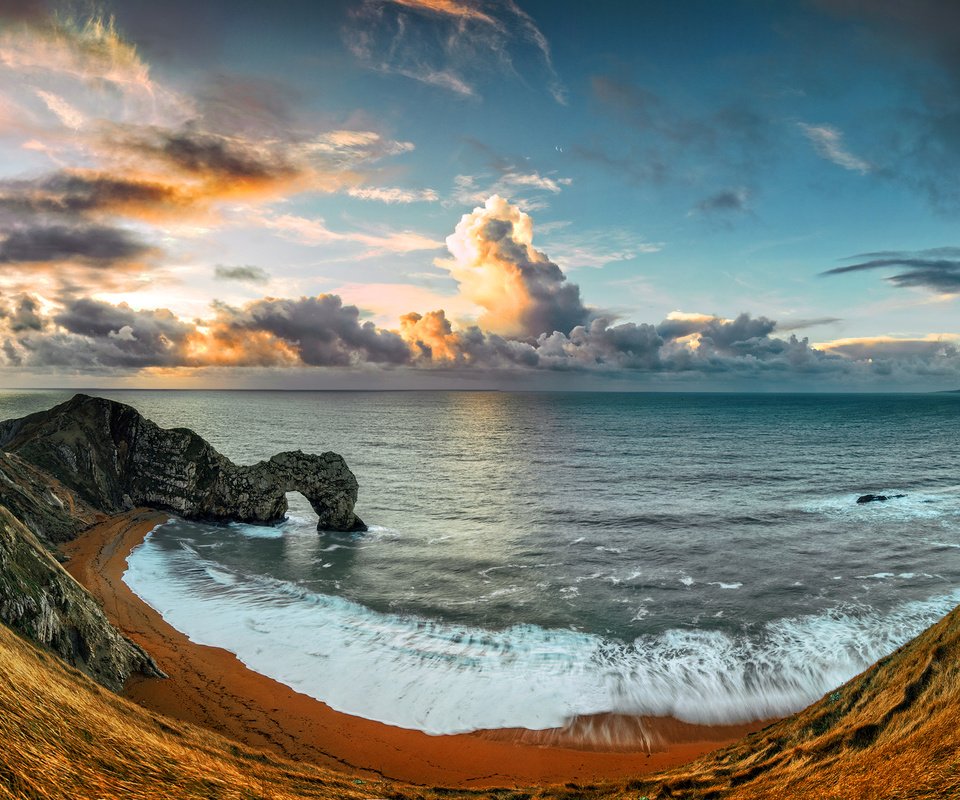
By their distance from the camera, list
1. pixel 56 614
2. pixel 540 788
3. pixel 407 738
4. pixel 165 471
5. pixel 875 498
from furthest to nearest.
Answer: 1. pixel 875 498
2. pixel 165 471
3. pixel 407 738
4. pixel 56 614
5. pixel 540 788

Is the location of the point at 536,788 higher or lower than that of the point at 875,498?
lower

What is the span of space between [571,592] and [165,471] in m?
38.3

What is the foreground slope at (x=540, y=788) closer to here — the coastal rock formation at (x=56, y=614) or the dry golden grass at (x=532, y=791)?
the dry golden grass at (x=532, y=791)

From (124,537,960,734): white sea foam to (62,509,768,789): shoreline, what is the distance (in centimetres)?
66

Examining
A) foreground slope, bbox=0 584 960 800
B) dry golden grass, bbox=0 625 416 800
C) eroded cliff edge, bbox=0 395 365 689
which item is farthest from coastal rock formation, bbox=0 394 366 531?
dry golden grass, bbox=0 625 416 800

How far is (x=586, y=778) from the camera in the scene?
1555 cm

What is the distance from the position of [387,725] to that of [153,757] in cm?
1217

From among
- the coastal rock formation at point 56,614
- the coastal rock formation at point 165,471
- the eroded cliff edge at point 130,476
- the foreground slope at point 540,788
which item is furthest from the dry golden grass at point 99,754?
the coastal rock formation at point 165,471

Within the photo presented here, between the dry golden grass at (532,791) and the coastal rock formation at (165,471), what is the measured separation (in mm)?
29946

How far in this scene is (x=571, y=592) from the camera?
3025cm

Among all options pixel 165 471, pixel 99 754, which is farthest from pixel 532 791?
pixel 165 471

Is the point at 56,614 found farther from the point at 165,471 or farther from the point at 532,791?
the point at 165,471

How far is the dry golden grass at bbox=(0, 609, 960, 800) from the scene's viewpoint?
614 centimetres

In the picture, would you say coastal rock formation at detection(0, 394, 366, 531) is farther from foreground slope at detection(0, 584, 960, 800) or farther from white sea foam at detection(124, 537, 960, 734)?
foreground slope at detection(0, 584, 960, 800)
